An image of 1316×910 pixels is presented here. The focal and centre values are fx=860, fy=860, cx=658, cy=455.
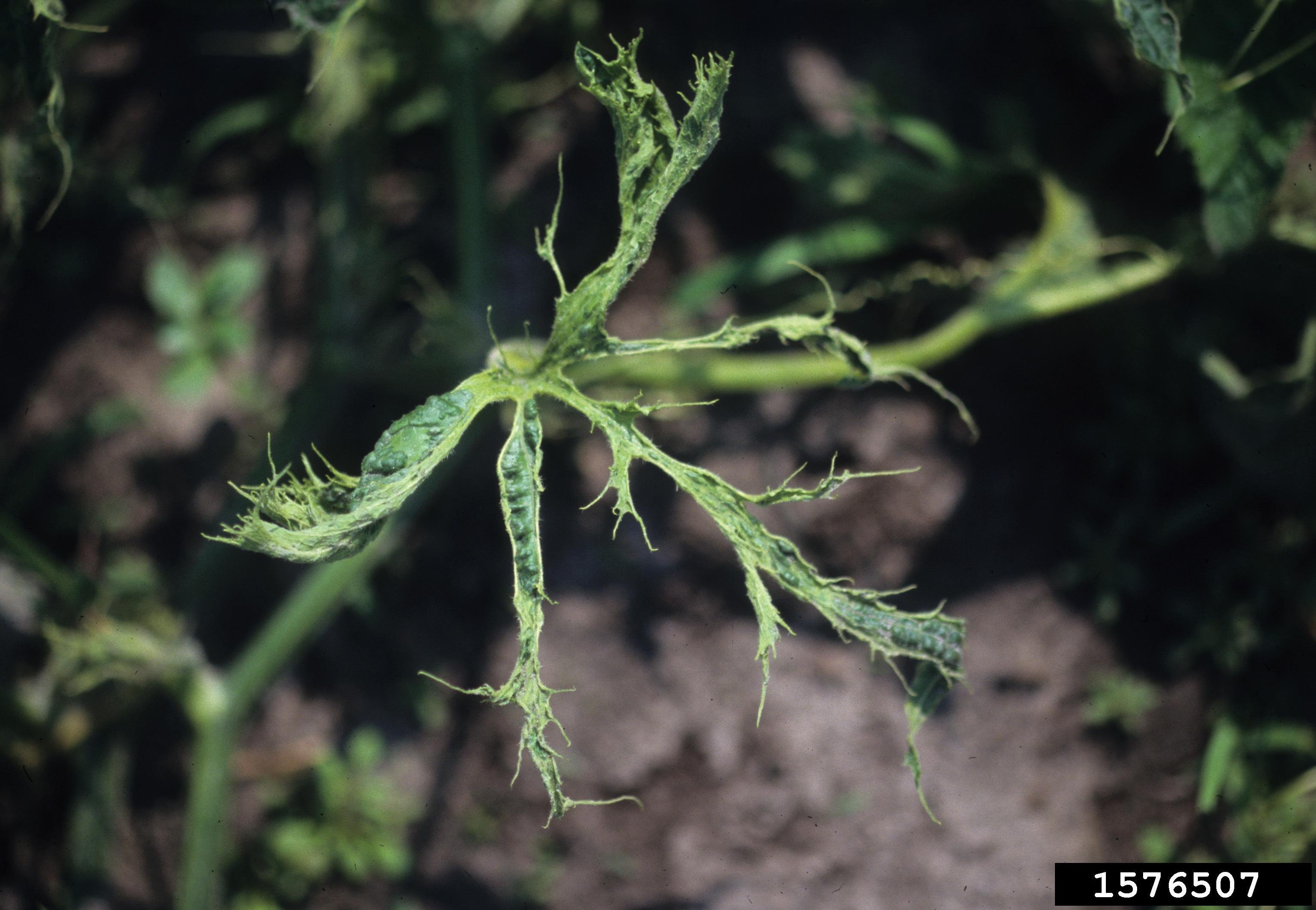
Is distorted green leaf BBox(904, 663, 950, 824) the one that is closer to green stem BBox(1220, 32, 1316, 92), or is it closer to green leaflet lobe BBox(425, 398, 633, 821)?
green leaflet lobe BBox(425, 398, 633, 821)

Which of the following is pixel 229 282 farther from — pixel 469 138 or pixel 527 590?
pixel 527 590

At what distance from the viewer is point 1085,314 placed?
198 centimetres

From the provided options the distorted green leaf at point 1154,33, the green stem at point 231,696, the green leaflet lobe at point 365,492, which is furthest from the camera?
the green stem at point 231,696

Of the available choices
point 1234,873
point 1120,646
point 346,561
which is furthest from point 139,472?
point 1234,873

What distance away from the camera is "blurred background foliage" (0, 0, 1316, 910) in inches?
73.3

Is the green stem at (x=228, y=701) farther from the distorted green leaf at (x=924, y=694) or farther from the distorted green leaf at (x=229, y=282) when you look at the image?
the distorted green leaf at (x=924, y=694)

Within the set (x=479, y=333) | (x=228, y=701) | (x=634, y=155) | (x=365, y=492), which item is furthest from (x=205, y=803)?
(x=634, y=155)

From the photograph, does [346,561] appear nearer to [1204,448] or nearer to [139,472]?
[139,472]

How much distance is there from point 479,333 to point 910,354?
2.89 ft

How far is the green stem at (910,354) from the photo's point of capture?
1709mm

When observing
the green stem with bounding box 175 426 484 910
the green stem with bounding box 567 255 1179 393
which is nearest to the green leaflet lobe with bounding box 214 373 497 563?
the green stem with bounding box 567 255 1179 393

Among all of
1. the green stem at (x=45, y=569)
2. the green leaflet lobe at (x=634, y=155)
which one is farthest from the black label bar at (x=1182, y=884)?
the green stem at (x=45, y=569)

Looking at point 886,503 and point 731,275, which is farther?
point 886,503

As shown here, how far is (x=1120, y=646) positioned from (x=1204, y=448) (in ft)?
1.68
